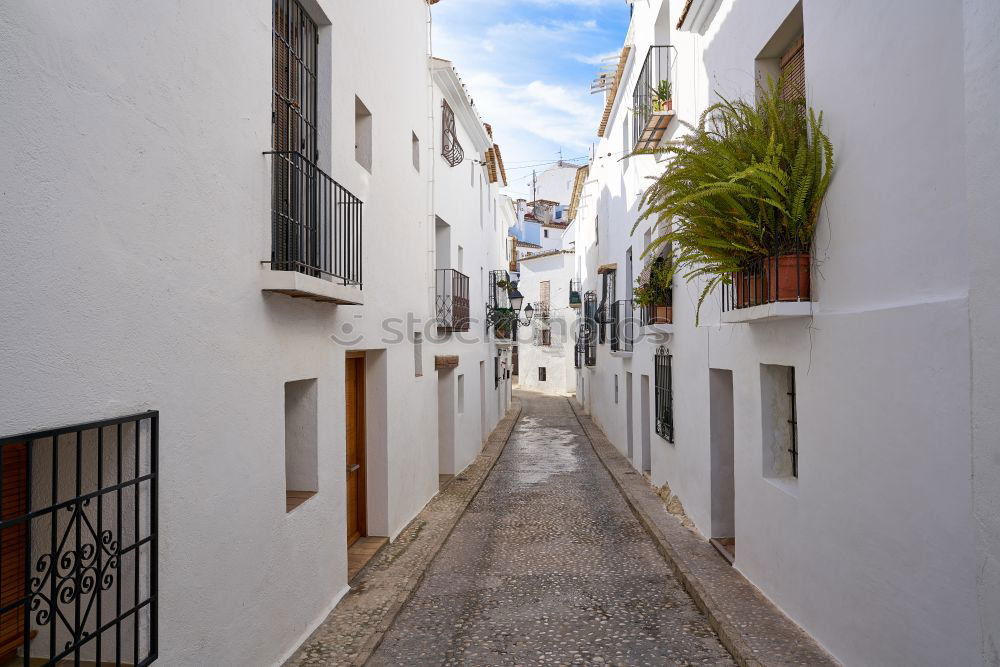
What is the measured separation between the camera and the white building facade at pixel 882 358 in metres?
3.22

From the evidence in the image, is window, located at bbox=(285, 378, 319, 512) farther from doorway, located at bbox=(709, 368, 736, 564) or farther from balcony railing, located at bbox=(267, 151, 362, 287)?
doorway, located at bbox=(709, 368, 736, 564)

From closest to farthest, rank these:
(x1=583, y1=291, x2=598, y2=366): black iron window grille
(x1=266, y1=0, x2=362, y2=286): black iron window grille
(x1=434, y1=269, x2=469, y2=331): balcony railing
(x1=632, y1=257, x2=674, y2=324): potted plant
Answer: (x1=266, y1=0, x2=362, y2=286): black iron window grille < (x1=632, y1=257, x2=674, y2=324): potted plant < (x1=434, y1=269, x2=469, y2=331): balcony railing < (x1=583, y1=291, x2=598, y2=366): black iron window grille

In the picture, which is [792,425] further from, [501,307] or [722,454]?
[501,307]

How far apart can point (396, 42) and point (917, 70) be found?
6.78 m

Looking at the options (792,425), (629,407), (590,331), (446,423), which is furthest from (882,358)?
(590,331)

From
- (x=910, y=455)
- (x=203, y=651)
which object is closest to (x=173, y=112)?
(x=203, y=651)

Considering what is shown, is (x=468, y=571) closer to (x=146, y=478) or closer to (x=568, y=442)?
(x=146, y=478)

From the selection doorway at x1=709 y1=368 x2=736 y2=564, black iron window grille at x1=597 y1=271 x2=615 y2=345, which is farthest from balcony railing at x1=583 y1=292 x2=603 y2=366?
doorway at x1=709 y1=368 x2=736 y2=564

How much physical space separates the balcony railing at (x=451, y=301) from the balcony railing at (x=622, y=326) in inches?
139

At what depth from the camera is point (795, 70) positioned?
19.5 feet

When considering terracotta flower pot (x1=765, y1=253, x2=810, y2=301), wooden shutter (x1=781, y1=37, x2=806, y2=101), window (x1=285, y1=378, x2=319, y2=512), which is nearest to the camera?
terracotta flower pot (x1=765, y1=253, x2=810, y2=301)

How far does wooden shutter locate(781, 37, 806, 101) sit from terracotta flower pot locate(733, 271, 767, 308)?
60.2 inches

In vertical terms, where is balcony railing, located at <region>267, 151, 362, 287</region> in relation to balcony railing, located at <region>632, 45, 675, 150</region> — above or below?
below

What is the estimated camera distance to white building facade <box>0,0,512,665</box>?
272 centimetres
